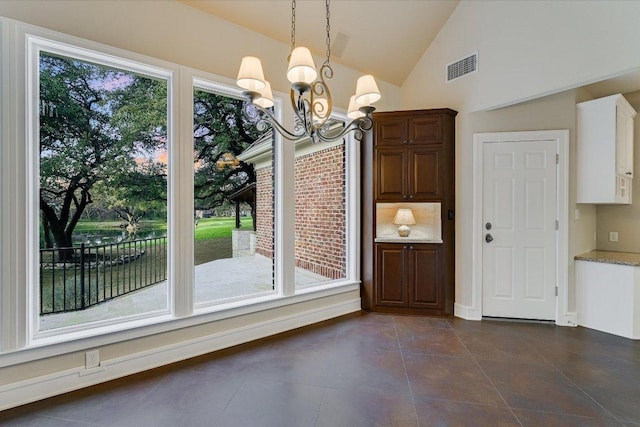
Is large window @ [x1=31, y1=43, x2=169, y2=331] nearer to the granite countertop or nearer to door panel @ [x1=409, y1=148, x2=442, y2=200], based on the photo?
door panel @ [x1=409, y1=148, x2=442, y2=200]

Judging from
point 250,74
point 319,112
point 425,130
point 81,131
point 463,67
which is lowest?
point 81,131

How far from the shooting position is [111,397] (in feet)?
6.92

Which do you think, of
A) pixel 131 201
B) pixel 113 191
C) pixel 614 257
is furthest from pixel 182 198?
pixel 614 257

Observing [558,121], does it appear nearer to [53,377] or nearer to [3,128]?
[3,128]

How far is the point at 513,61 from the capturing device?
10.8ft

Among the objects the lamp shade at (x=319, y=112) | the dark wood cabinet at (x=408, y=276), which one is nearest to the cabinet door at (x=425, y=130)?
the dark wood cabinet at (x=408, y=276)

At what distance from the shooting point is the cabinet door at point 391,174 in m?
3.87

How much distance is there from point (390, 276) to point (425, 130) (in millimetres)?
1953

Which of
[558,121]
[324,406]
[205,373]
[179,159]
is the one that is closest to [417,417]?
[324,406]

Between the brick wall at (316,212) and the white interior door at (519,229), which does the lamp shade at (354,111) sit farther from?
the white interior door at (519,229)

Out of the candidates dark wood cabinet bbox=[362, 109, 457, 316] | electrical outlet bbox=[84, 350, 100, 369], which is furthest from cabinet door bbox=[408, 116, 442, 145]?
electrical outlet bbox=[84, 350, 100, 369]

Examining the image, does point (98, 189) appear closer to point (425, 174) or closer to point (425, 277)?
point (425, 174)

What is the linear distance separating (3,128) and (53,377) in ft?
5.82

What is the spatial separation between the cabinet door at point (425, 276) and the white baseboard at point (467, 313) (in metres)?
0.23
